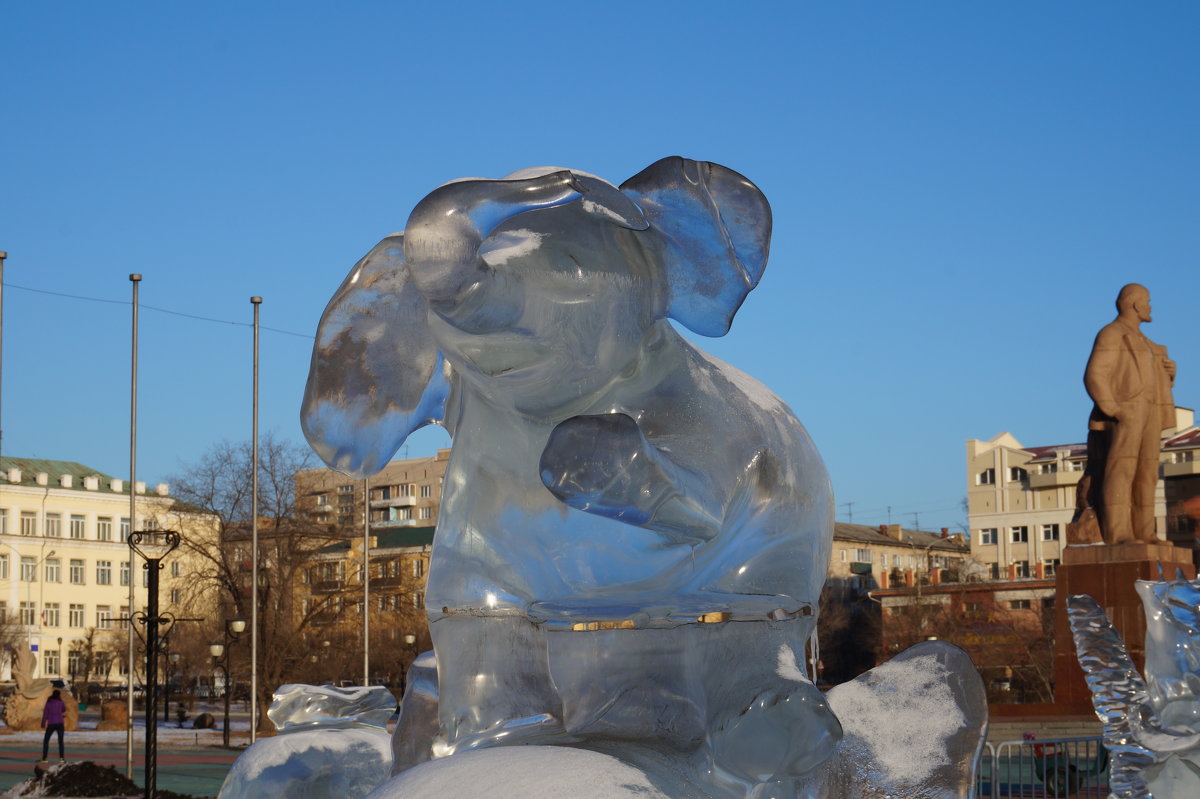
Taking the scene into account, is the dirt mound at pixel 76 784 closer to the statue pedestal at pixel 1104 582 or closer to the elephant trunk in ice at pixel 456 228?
the statue pedestal at pixel 1104 582

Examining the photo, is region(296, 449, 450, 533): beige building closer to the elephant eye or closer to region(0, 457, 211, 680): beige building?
region(0, 457, 211, 680): beige building

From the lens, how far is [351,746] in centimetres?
238

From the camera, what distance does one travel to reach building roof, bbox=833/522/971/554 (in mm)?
77812

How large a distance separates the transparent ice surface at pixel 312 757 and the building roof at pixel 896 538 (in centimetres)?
7354

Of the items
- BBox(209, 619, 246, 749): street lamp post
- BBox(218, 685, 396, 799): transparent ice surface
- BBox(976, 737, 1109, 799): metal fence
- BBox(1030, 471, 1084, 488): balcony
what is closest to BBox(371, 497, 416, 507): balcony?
BBox(1030, 471, 1084, 488): balcony

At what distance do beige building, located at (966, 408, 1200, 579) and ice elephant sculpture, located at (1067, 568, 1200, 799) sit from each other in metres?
67.1

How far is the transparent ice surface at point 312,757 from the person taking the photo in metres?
2.32

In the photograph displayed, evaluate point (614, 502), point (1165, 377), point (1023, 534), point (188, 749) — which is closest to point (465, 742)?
point (614, 502)

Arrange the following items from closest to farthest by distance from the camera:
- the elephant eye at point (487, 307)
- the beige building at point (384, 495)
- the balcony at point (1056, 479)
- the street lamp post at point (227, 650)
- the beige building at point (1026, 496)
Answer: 1. the elephant eye at point (487, 307)
2. the street lamp post at point (227, 650)
3. the beige building at point (384, 495)
4. the beige building at point (1026, 496)
5. the balcony at point (1056, 479)

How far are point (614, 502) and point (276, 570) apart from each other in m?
30.2

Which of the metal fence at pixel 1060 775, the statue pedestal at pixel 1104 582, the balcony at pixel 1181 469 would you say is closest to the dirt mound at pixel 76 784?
the metal fence at pixel 1060 775

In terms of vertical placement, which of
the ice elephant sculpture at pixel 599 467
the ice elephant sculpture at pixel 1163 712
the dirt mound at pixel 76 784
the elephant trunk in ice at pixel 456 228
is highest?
the elephant trunk in ice at pixel 456 228

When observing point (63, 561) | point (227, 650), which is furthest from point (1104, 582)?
A: point (63, 561)

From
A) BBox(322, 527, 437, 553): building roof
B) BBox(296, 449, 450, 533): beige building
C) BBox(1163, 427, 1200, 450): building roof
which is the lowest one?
BBox(322, 527, 437, 553): building roof
